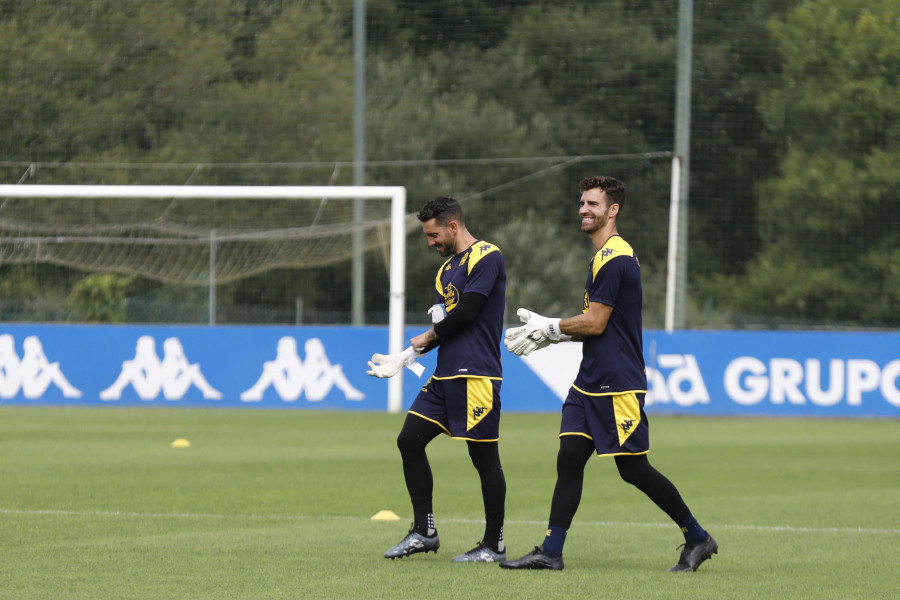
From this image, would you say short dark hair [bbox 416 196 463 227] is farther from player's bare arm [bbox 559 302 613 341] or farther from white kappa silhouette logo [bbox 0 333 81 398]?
white kappa silhouette logo [bbox 0 333 81 398]

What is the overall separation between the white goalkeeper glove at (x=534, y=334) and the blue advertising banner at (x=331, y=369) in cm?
1273

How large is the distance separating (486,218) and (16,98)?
10863 millimetres

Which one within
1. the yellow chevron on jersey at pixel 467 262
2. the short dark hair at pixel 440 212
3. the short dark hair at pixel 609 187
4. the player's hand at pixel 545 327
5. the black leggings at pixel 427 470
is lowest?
the black leggings at pixel 427 470

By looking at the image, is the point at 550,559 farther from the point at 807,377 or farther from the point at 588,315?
the point at 807,377

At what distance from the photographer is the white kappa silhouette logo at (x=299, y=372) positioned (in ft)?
65.5

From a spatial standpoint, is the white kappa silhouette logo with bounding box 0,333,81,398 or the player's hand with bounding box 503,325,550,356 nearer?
the player's hand with bounding box 503,325,550,356

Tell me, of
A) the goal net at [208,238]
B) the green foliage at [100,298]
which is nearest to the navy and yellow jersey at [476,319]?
the goal net at [208,238]

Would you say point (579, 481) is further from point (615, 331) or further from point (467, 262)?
point (467, 262)

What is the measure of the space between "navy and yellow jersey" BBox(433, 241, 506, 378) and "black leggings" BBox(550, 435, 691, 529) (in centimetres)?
68

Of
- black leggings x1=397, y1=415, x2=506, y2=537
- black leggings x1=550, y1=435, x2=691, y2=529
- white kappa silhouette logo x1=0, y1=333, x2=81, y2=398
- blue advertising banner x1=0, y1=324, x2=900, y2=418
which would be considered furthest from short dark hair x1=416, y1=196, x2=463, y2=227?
white kappa silhouette logo x1=0, y1=333, x2=81, y2=398

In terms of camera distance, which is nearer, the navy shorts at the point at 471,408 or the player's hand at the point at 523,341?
Answer: the player's hand at the point at 523,341

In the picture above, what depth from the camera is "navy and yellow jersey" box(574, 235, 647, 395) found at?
22.1ft

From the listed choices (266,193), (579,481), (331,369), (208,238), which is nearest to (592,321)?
(579,481)

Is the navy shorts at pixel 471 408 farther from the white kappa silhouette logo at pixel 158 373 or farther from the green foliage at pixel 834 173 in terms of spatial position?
the green foliage at pixel 834 173
